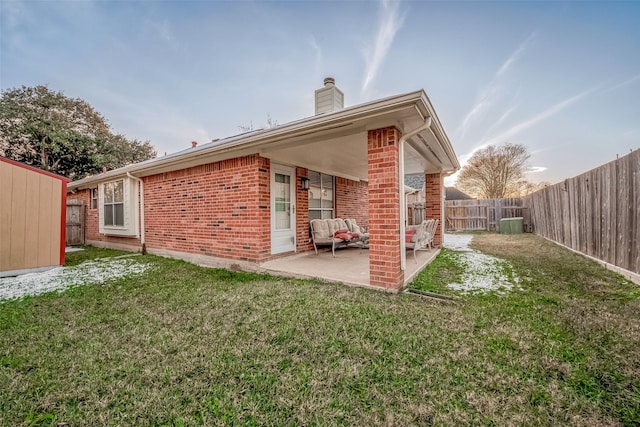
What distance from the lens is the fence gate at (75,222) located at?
10.7 m

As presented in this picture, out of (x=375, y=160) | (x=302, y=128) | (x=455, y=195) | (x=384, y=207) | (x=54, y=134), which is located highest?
(x=54, y=134)

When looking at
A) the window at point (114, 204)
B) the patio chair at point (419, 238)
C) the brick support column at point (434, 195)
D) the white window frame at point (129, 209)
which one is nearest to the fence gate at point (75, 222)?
the window at point (114, 204)

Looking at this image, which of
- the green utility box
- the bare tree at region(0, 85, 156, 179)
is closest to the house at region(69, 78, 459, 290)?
the green utility box

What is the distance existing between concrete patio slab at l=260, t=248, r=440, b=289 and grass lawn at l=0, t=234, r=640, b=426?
58 cm

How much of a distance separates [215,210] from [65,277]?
117 inches

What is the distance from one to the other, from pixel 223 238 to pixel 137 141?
21295 mm

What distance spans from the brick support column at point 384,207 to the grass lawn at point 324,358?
36cm

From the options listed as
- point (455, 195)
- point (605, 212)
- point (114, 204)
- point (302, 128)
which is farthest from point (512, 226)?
point (114, 204)

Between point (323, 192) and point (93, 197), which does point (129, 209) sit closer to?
point (93, 197)

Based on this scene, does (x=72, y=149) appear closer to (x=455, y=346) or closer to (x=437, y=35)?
(x=437, y=35)

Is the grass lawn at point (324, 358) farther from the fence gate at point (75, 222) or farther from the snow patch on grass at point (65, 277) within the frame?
the fence gate at point (75, 222)

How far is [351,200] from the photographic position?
9.19 meters

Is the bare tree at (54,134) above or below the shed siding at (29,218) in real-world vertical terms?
above

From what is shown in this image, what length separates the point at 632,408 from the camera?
61.1 inches
